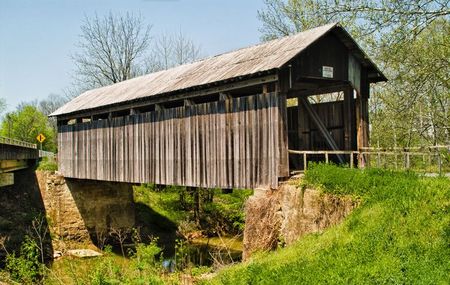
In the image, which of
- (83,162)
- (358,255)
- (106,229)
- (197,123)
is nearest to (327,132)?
(197,123)

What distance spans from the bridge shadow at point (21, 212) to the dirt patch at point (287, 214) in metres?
12.0

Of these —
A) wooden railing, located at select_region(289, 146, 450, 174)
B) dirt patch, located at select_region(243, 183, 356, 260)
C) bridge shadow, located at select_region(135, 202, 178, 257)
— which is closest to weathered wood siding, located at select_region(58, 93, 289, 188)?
dirt patch, located at select_region(243, 183, 356, 260)

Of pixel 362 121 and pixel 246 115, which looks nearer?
pixel 246 115

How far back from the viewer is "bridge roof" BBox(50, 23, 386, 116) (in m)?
11.4

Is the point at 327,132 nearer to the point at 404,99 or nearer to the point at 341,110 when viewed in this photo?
the point at 341,110

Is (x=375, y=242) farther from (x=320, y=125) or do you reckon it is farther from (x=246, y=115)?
(x=320, y=125)

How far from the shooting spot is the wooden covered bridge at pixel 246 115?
446 inches

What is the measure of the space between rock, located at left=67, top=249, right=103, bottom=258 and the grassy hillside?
12380 millimetres

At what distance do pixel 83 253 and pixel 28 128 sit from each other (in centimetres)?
3562

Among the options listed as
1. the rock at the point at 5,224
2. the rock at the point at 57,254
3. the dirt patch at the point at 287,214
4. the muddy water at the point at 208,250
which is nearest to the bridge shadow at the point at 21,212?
the rock at the point at 5,224

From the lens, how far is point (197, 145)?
44.5 ft

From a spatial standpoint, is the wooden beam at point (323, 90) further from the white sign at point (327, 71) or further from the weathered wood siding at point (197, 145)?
the weathered wood siding at point (197, 145)

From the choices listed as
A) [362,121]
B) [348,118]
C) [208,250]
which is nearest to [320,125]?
[348,118]

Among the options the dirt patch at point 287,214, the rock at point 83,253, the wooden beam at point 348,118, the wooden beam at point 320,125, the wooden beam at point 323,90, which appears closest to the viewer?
the dirt patch at point 287,214
